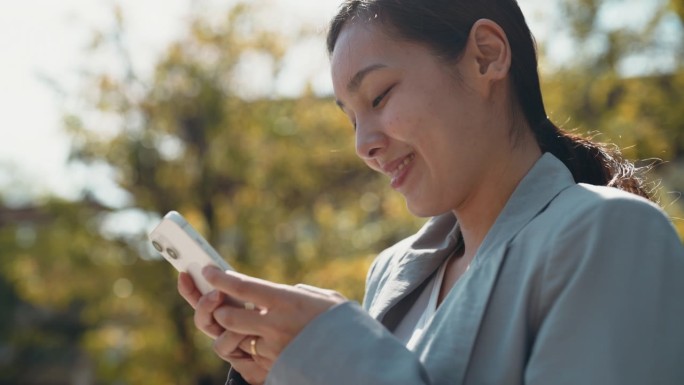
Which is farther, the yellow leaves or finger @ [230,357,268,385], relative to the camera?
the yellow leaves

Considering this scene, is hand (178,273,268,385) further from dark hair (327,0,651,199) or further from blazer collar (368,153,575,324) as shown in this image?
dark hair (327,0,651,199)

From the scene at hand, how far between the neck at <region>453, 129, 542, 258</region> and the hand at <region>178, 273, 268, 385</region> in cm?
44

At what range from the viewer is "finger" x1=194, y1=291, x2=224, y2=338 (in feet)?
4.53

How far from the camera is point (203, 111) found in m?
8.21

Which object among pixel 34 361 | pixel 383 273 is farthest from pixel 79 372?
pixel 383 273

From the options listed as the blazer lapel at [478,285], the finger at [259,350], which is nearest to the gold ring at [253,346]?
the finger at [259,350]

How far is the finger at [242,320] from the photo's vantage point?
51.8 inches

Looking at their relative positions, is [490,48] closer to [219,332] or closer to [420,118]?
[420,118]

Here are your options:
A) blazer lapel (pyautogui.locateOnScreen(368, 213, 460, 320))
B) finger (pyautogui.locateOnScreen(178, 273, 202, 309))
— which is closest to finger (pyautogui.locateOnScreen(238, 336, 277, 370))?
finger (pyautogui.locateOnScreen(178, 273, 202, 309))

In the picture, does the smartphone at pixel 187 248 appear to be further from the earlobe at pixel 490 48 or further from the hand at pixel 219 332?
the earlobe at pixel 490 48

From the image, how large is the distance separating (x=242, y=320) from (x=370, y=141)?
0.40m

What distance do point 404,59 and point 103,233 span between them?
7.15 meters

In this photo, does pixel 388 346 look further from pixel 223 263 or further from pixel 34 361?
pixel 34 361

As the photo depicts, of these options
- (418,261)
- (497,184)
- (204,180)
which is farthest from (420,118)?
(204,180)
